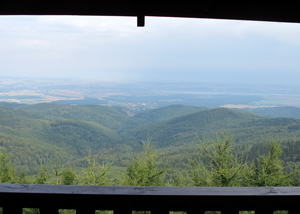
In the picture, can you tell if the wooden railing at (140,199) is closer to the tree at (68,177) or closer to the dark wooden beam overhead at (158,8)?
the dark wooden beam overhead at (158,8)

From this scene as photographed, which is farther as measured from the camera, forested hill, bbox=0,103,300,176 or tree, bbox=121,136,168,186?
forested hill, bbox=0,103,300,176

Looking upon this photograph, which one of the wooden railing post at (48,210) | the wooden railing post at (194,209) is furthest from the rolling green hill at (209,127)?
the wooden railing post at (48,210)

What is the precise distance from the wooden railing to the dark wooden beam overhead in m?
0.77

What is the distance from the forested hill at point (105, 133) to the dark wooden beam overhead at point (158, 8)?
2890 cm

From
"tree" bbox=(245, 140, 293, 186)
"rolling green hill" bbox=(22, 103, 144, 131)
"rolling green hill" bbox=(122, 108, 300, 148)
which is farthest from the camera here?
"rolling green hill" bbox=(22, 103, 144, 131)

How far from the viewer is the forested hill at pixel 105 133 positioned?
105 ft

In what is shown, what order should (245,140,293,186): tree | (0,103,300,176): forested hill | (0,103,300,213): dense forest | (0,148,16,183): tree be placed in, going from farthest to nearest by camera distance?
(0,103,300,176): forested hill
(0,148,16,183): tree
(245,140,293,186): tree
(0,103,300,213): dense forest

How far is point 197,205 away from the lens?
0.84 meters

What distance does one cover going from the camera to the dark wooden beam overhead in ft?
3.63

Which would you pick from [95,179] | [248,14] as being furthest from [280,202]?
[95,179]

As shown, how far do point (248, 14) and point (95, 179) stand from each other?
22.8ft

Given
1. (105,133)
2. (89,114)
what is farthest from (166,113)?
(105,133)

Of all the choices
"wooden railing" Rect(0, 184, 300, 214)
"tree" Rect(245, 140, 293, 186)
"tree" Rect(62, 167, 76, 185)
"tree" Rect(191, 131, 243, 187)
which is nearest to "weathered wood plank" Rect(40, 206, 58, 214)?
"wooden railing" Rect(0, 184, 300, 214)

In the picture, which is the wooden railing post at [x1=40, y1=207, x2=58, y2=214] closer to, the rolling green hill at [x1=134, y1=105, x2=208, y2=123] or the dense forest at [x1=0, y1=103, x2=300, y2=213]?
the dense forest at [x1=0, y1=103, x2=300, y2=213]
